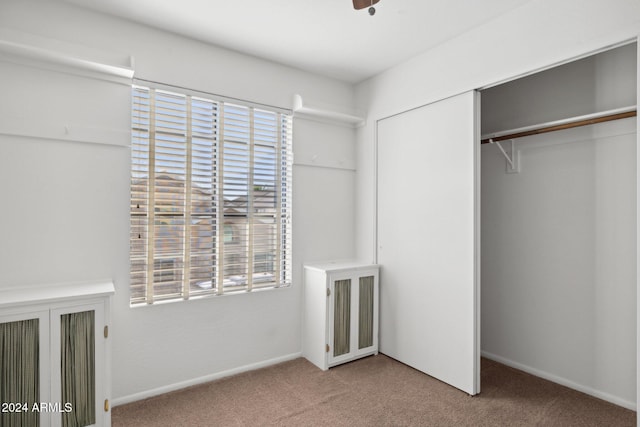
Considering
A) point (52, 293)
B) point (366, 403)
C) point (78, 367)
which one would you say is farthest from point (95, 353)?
point (366, 403)

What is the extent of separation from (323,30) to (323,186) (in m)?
1.39

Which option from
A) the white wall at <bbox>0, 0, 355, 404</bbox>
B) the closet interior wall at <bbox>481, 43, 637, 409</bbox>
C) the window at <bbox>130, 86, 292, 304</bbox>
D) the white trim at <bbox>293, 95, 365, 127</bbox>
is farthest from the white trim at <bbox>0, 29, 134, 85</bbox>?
the closet interior wall at <bbox>481, 43, 637, 409</bbox>

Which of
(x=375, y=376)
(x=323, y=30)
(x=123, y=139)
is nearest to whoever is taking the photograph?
(x=123, y=139)

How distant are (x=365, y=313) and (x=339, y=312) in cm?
32

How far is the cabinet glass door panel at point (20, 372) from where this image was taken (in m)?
1.83

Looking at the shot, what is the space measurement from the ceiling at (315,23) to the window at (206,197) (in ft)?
1.64

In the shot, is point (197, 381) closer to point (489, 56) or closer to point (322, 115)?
point (322, 115)

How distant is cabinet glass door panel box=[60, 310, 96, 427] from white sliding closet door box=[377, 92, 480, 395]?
2364 millimetres

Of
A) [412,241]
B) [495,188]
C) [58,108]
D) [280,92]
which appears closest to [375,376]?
[412,241]

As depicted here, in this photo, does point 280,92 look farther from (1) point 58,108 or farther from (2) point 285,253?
(1) point 58,108

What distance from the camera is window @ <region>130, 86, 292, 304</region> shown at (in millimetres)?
2600

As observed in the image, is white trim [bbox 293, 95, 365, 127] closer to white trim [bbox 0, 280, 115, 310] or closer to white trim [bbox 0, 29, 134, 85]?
white trim [bbox 0, 29, 134, 85]

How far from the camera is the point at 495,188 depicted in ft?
10.8

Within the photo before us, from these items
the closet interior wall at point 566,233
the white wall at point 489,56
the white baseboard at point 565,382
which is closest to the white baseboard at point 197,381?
the white wall at point 489,56
